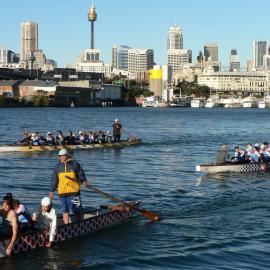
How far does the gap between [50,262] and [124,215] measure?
4821 mm

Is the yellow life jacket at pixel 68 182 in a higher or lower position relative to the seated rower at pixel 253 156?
higher

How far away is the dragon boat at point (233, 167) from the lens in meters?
36.4

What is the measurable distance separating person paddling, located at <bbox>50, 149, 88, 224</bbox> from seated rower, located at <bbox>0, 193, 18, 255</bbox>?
6.15 feet

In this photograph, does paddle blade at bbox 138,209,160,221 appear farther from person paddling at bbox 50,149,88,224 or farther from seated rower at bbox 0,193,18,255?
seated rower at bbox 0,193,18,255

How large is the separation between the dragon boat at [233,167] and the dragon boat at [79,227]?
13.4m

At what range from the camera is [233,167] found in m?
36.8

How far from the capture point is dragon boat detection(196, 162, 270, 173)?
36.4 metres

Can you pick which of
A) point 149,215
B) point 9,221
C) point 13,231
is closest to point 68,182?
point 9,221

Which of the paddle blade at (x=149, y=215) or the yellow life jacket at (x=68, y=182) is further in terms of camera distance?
the paddle blade at (x=149, y=215)

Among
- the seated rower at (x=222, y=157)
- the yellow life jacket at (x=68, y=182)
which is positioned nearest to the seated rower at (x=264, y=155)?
the seated rower at (x=222, y=157)

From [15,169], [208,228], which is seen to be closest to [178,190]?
[208,228]

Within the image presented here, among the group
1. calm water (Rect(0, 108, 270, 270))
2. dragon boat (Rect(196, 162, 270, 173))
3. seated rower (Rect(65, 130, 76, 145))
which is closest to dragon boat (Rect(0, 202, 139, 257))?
calm water (Rect(0, 108, 270, 270))

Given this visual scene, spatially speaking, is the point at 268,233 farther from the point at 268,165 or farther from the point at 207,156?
the point at 207,156

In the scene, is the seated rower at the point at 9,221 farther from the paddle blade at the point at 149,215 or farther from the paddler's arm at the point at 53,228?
the paddle blade at the point at 149,215
